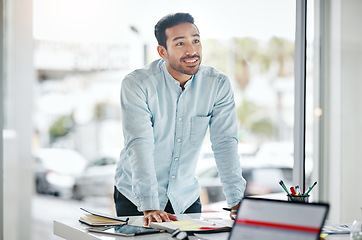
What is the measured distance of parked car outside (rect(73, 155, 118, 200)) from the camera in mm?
7418

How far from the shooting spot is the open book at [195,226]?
169 centimetres

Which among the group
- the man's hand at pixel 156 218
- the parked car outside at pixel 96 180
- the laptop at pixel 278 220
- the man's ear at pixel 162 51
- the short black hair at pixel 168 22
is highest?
the short black hair at pixel 168 22

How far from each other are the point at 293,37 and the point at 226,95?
123 centimetres

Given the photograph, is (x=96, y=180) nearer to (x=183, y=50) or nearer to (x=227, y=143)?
(x=183, y=50)

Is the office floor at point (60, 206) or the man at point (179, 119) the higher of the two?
the man at point (179, 119)

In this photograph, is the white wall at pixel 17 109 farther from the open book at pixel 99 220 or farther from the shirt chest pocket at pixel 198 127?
the open book at pixel 99 220

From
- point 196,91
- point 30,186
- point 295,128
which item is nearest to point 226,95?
point 196,91

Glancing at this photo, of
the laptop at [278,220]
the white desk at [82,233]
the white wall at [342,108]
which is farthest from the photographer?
the white wall at [342,108]

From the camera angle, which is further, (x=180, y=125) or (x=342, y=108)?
(x=342, y=108)

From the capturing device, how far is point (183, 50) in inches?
102

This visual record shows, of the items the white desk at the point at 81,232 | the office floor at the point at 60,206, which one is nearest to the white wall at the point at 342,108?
the white desk at the point at 81,232

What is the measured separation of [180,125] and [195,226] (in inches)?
31.7

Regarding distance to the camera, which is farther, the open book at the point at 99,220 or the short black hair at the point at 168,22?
the short black hair at the point at 168,22

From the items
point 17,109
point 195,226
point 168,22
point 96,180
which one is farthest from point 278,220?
point 96,180
